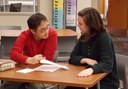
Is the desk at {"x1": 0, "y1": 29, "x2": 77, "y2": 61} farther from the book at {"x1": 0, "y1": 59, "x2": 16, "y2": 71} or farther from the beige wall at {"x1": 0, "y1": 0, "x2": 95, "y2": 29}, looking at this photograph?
the beige wall at {"x1": 0, "y1": 0, "x2": 95, "y2": 29}

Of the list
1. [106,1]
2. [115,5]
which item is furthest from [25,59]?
[106,1]

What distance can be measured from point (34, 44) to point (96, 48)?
719 millimetres

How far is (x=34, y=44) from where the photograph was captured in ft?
9.64

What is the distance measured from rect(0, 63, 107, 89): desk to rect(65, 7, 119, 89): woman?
144 mm

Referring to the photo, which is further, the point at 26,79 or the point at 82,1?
the point at 82,1

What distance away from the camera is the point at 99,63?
2.40 m

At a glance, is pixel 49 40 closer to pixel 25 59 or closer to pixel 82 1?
pixel 25 59

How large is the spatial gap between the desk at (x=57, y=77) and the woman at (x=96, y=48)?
0.47 ft

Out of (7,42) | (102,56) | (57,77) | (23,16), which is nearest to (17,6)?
(23,16)

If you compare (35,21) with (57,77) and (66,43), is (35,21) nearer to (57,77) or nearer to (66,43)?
(57,77)

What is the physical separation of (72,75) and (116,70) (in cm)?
54

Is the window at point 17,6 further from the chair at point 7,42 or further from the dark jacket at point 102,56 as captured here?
the dark jacket at point 102,56

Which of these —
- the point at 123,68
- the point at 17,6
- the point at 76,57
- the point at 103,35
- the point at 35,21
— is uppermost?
the point at 17,6

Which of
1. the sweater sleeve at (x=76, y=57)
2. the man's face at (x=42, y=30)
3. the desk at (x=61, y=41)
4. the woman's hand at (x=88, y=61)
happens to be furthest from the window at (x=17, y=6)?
the woman's hand at (x=88, y=61)
